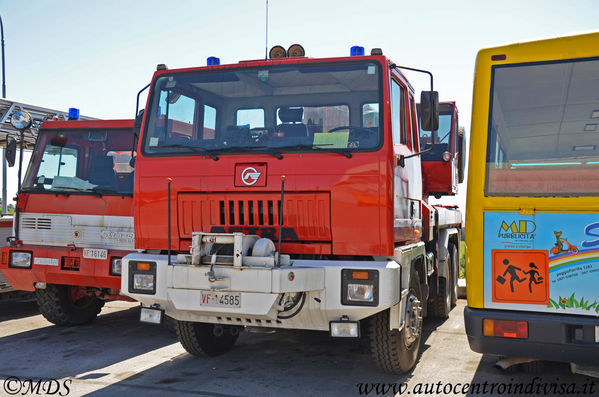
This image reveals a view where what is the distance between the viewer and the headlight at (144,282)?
503 cm

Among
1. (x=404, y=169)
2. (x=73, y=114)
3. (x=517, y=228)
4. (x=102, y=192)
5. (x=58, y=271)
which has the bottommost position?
(x=58, y=271)

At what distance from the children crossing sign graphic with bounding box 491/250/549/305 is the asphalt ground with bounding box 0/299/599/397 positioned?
42.5 inches

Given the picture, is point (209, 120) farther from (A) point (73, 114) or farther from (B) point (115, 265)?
(A) point (73, 114)

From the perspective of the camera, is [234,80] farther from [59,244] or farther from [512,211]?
[59,244]

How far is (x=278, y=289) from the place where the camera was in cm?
441

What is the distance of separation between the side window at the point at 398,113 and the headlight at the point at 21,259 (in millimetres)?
4598

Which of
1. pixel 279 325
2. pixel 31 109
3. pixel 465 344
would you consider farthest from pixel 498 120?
pixel 31 109

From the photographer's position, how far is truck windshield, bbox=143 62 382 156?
16.3ft

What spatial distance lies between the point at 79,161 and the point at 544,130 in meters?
5.47

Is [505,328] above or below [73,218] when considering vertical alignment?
below

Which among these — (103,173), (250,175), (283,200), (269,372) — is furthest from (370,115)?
(103,173)

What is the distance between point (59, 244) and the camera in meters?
7.09

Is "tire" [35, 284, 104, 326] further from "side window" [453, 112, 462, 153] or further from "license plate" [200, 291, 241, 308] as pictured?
"side window" [453, 112, 462, 153]

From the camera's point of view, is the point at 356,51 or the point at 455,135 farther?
the point at 455,135
